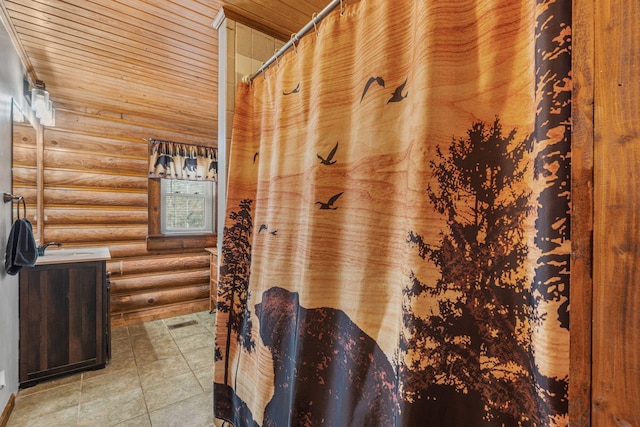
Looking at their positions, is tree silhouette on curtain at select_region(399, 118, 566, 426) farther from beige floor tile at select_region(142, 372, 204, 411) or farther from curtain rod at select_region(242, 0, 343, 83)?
beige floor tile at select_region(142, 372, 204, 411)

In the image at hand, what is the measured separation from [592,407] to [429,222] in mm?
424

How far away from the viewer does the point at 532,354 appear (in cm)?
59

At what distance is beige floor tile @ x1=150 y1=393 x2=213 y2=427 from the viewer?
1.77 metres

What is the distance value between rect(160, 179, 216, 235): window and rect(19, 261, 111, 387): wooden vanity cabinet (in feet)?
4.43

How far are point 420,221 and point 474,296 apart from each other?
0.22 metres

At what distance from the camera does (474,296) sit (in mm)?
677

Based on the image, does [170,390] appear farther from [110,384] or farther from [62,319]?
[62,319]

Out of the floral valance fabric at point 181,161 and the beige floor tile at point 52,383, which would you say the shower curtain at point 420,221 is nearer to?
the beige floor tile at point 52,383

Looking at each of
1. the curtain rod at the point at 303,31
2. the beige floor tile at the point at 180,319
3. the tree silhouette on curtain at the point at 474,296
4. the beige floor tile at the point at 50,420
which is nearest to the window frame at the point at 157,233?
the beige floor tile at the point at 180,319

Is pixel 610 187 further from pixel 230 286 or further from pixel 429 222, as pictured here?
pixel 230 286

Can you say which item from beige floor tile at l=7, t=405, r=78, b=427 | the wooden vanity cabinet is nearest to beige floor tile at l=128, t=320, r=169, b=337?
the wooden vanity cabinet

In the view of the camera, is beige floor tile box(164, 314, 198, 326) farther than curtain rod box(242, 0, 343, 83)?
Yes

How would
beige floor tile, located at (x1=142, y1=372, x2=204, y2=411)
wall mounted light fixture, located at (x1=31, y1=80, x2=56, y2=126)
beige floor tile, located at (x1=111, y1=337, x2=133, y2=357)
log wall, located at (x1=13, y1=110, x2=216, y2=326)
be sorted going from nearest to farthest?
beige floor tile, located at (x1=142, y1=372, x2=204, y2=411) → wall mounted light fixture, located at (x1=31, y1=80, x2=56, y2=126) → beige floor tile, located at (x1=111, y1=337, x2=133, y2=357) → log wall, located at (x1=13, y1=110, x2=216, y2=326)

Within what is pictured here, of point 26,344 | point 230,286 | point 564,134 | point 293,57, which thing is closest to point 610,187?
point 564,134
